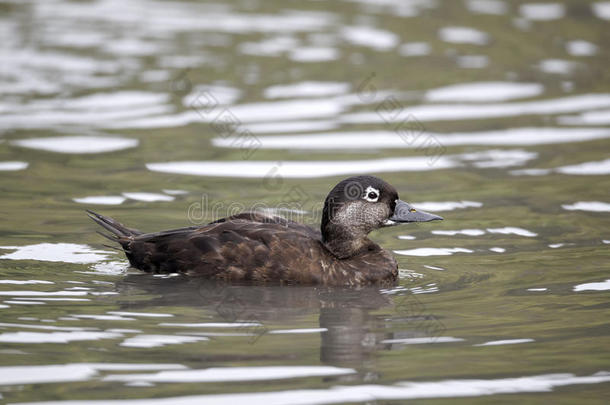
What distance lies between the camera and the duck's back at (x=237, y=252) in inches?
340

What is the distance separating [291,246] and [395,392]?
2621 mm

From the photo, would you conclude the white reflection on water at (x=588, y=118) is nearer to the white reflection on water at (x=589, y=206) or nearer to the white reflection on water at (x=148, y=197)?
the white reflection on water at (x=589, y=206)

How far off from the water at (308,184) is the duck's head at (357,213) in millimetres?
464

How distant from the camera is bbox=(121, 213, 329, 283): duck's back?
864cm

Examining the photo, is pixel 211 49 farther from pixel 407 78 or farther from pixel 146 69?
pixel 407 78

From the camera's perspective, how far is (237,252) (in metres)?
8.65

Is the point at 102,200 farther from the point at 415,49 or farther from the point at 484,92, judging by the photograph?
the point at 415,49

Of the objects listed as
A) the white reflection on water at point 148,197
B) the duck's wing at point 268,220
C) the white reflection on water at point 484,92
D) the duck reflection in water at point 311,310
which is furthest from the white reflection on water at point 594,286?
the white reflection on water at point 484,92

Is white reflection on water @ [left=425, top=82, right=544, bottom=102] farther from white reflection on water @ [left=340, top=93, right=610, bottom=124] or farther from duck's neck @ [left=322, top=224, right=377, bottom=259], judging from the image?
duck's neck @ [left=322, top=224, right=377, bottom=259]

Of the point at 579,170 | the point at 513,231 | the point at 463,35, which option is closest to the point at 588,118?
the point at 579,170


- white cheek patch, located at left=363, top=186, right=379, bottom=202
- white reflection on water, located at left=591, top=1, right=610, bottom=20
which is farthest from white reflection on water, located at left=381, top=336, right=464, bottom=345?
white reflection on water, located at left=591, top=1, right=610, bottom=20

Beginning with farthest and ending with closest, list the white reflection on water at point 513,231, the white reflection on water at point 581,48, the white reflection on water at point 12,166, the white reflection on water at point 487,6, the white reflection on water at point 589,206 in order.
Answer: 1. the white reflection on water at point 487,6
2. the white reflection on water at point 581,48
3. the white reflection on water at point 12,166
4. the white reflection on water at point 589,206
5. the white reflection on water at point 513,231

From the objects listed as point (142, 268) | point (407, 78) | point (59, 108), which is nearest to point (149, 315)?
point (142, 268)

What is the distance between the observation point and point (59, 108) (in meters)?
15.6
